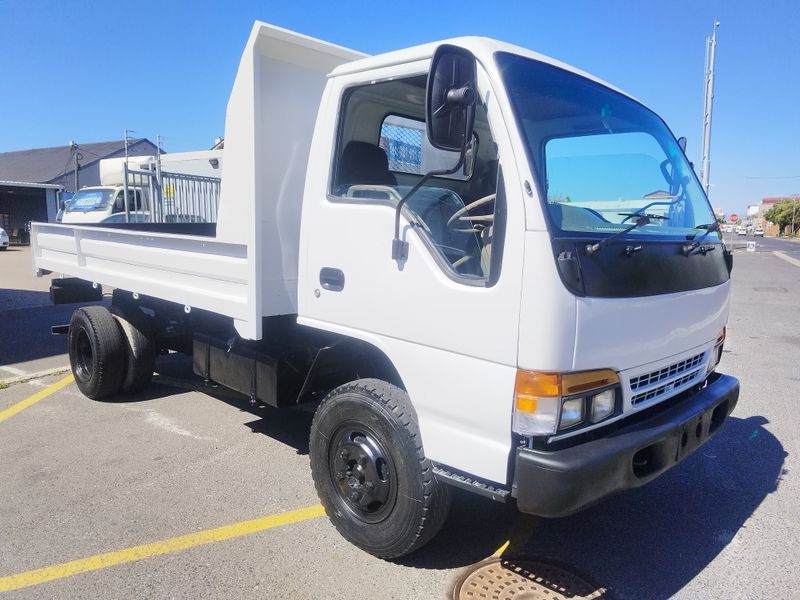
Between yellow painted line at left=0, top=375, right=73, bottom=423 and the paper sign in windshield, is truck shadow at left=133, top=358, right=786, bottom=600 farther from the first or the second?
the paper sign in windshield

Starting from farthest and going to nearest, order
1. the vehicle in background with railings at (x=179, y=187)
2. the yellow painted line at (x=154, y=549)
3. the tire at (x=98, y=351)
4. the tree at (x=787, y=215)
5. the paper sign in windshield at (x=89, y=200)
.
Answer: the tree at (x=787, y=215) < the paper sign in windshield at (x=89, y=200) < the vehicle in background with railings at (x=179, y=187) < the tire at (x=98, y=351) < the yellow painted line at (x=154, y=549)

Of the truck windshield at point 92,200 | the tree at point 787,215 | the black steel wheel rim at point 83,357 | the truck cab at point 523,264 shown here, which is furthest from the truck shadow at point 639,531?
the tree at point 787,215

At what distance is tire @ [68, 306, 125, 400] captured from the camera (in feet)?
17.5

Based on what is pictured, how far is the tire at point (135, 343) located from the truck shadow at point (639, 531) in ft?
10.9

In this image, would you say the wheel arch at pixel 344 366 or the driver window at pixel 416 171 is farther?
the wheel arch at pixel 344 366

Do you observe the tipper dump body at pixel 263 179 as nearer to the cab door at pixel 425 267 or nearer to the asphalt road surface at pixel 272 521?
the cab door at pixel 425 267

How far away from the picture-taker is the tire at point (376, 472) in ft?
9.24

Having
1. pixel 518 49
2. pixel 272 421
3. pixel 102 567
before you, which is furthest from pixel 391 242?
pixel 272 421

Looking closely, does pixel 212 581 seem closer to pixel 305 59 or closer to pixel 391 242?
pixel 391 242

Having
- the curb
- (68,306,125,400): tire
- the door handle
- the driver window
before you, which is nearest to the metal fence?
the curb

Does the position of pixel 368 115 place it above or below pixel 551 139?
above

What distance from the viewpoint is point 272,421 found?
17.1ft

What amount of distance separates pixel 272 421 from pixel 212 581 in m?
2.29

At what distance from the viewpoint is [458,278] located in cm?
263
